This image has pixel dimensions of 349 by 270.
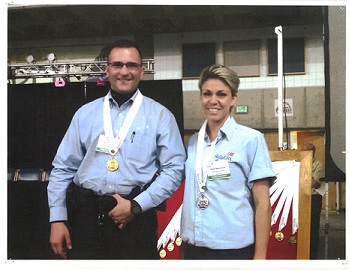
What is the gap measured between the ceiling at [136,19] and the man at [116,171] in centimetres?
14

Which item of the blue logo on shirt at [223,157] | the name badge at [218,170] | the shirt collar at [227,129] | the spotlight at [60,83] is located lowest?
the name badge at [218,170]

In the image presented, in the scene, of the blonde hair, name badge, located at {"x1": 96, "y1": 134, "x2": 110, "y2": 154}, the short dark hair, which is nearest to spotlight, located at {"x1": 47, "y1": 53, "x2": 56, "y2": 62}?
the short dark hair

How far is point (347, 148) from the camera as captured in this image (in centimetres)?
188

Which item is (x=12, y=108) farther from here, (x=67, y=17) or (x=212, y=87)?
(x=212, y=87)

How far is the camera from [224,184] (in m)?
1.68

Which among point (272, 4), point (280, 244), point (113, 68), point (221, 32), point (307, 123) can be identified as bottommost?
point (280, 244)

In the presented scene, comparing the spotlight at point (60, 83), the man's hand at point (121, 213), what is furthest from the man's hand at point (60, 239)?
the spotlight at point (60, 83)

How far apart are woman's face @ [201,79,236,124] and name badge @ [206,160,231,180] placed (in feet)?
0.67

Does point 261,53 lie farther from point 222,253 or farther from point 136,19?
point 222,253

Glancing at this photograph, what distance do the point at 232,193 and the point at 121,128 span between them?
635mm

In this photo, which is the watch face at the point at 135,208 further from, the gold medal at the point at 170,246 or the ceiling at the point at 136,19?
the ceiling at the point at 136,19

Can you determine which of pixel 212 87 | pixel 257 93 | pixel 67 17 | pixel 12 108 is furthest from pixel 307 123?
pixel 12 108

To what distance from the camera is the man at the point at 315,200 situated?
6.09ft

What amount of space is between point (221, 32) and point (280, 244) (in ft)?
3.79
